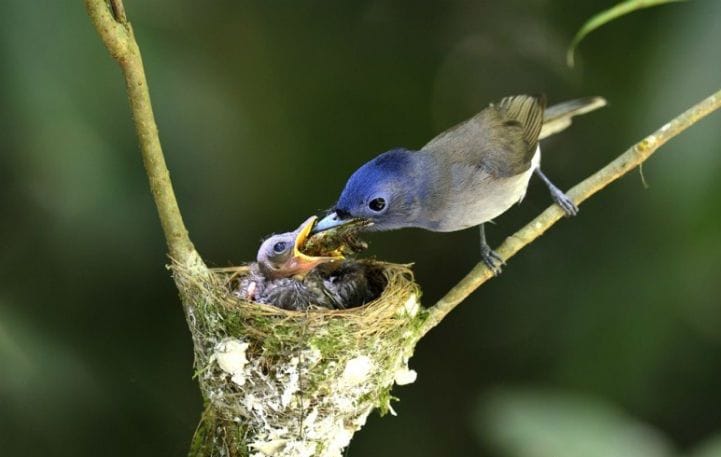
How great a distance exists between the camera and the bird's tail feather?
476cm

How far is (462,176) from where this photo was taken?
166 inches

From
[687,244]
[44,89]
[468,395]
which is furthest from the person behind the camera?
[468,395]

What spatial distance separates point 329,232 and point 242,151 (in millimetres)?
1197

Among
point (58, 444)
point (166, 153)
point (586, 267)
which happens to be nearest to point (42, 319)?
point (58, 444)

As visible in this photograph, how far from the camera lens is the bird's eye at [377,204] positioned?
3746 mm

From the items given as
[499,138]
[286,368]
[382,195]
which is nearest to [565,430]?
[286,368]

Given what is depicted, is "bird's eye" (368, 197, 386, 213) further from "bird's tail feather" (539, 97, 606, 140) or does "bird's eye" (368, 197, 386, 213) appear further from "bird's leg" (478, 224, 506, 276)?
"bird's tail feather" (539, 97, 606, 140)

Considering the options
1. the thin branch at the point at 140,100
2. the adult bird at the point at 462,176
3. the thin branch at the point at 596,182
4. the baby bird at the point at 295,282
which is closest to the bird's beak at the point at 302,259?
the baby bird at the point at 295,282

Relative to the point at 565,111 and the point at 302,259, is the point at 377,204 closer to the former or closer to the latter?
the point at 302,259

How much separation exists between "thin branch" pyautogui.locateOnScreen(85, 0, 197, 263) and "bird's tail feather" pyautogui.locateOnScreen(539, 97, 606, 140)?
2.46 metres

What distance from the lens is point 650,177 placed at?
4.77m

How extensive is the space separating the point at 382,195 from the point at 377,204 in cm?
5

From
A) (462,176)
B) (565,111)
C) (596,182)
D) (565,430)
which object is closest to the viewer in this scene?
(565,430)

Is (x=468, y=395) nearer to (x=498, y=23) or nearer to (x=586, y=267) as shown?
(x=586, y=267)
